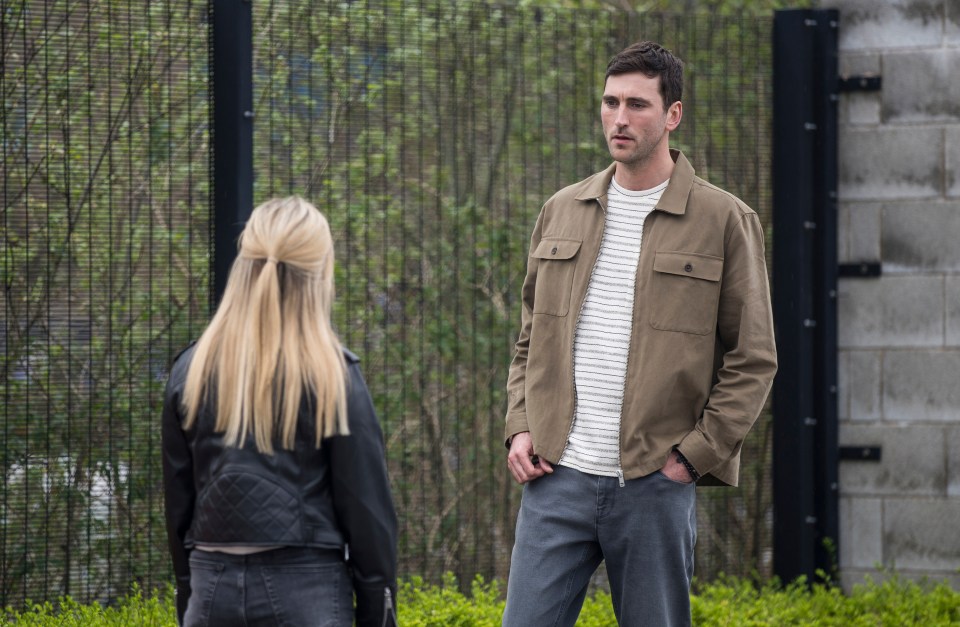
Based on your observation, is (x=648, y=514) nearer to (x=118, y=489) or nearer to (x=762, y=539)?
(x=118, y=489)

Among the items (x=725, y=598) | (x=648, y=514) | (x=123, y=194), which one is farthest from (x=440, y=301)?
(x=648, y=514)

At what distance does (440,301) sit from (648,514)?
2.34 m

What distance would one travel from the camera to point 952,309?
19.7ft

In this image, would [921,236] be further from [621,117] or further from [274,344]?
[274,344]

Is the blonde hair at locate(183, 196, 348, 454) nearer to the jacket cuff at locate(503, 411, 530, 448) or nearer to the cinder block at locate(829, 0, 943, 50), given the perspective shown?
the jacket cuff at locate(503, 411, 530, 448)

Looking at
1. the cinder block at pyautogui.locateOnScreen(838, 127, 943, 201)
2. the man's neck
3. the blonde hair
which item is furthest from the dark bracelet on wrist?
the cinder block at pyautogui.locateOnScreen(838, 127, 943, 201)

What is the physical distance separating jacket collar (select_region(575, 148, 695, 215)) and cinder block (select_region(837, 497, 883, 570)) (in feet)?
9.53

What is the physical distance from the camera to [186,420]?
2.89 m

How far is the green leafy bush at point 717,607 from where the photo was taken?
4980mm

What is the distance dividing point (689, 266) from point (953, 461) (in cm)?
300

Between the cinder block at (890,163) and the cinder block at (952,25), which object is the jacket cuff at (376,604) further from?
the cinder block at (952,25)

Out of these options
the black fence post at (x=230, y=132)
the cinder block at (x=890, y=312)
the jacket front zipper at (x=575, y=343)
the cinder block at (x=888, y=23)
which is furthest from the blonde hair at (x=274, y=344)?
the cinder block at (x=888, y=23)

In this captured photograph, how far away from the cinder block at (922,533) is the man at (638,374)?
2.75 metres

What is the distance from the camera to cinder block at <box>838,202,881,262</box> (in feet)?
20.1
